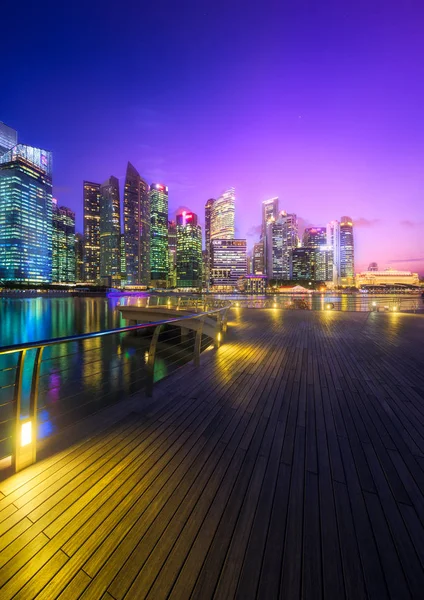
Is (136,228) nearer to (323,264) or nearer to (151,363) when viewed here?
(323,264)

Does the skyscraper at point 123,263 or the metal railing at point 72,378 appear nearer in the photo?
the metal railing at point 72,378

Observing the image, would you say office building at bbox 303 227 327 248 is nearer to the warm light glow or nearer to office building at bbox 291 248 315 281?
office building at bbox 291 248 315 281

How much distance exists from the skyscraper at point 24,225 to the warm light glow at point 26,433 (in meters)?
142

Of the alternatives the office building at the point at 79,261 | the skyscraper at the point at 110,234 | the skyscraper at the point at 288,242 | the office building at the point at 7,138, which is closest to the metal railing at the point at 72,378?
the skyscraper at the point at 110,234

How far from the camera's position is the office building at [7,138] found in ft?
513

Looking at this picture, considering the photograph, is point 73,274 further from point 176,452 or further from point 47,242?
point 176,452

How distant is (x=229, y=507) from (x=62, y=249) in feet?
664

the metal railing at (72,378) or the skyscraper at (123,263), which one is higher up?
the skyscraper at (123,263)

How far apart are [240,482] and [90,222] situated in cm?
20817

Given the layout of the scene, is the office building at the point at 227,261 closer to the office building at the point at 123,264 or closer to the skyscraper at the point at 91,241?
the office building at the point at 123,264

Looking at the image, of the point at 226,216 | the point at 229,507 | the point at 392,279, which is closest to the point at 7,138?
the point at 226,216

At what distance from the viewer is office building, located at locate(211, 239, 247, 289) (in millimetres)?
165125

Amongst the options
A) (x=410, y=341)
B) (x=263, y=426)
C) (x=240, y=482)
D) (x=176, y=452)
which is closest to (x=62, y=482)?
(x=176, y=452)

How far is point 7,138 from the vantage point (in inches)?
6319
